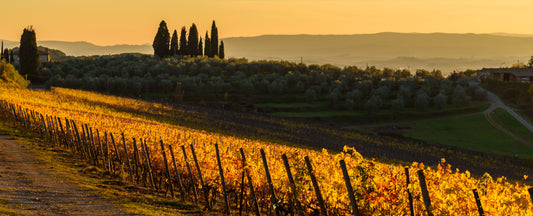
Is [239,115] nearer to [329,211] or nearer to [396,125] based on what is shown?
[396,125]

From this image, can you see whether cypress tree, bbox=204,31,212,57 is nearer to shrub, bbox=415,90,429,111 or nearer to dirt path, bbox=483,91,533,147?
shrub, bbox=415,90,429,111

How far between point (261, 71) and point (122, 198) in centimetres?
12158

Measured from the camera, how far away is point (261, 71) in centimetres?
13925

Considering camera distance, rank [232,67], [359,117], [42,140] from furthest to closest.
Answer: [232,67], [359,117], [42,140]

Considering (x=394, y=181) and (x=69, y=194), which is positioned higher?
(x=394, y=181)

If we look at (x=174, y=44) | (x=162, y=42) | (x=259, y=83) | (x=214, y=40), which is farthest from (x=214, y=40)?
(x=259, y=83)

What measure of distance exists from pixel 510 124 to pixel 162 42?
91808 mm

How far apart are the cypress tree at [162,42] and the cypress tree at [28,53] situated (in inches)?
1445

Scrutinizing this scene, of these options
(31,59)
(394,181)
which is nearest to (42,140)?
(394,181)

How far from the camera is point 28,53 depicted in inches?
4240

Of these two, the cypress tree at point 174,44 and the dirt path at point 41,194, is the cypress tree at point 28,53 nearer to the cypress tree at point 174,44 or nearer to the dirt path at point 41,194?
the cypress tree at point 174,44

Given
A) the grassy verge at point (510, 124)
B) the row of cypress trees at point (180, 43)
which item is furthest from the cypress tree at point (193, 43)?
the grassy verge at point (510, 124)

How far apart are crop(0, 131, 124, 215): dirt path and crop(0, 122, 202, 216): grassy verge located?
14.7 inches

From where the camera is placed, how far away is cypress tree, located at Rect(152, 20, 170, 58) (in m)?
140
